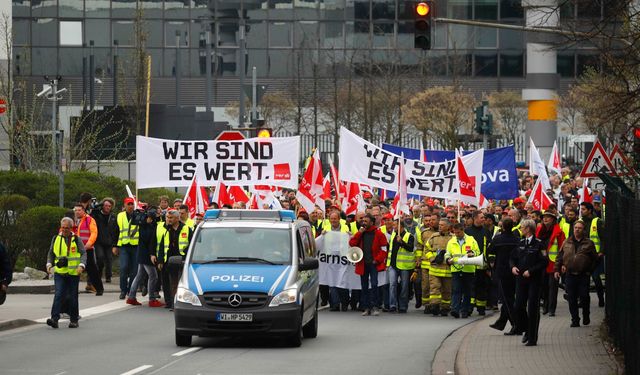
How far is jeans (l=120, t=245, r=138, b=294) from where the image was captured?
1051 inches

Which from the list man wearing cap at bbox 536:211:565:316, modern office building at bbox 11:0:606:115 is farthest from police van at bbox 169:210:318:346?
modern office building at bbox 11:0:606:115

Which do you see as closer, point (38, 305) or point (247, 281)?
point (247, 281)

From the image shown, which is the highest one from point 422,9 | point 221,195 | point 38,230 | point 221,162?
point 422,9

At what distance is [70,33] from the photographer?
76562 millimetres

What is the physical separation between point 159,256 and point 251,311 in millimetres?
7155

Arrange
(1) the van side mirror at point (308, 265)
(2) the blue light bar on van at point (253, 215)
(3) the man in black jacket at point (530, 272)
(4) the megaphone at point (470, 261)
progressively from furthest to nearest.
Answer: (4) the megaphone at point (470, 261) < (2) the blue light bar on van at point (253, 215) < (1) the van side mirror at point (308, 265) < (3) the man in black jacket at point (530, 272)

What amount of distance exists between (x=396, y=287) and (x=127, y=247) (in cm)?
556

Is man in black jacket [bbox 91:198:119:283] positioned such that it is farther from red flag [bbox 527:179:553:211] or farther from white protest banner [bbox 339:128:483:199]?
red flag [bbox 527:179:553:211]

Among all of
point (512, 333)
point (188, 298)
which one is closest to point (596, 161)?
point (512, 333)

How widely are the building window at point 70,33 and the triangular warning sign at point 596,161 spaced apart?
2166 inches

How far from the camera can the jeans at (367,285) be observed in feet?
80.9

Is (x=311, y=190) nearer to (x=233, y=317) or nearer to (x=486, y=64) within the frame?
(x=233, y=317)

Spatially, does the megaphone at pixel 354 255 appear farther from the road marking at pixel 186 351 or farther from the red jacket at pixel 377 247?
the road marking at pixel 186 351

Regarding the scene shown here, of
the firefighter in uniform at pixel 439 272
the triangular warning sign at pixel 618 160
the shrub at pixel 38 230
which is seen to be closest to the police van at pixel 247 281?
the firefighter in uniform at pixel 439 272
